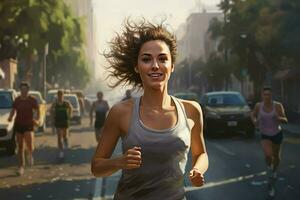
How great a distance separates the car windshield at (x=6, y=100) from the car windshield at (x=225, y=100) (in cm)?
865

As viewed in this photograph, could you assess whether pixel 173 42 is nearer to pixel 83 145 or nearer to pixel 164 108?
pixel 164 108

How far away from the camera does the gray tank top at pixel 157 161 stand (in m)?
3.10

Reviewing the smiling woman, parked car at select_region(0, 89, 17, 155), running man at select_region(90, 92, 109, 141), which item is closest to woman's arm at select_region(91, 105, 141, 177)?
the smiling woman

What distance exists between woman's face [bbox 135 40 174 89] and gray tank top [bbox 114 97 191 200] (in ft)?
0.73

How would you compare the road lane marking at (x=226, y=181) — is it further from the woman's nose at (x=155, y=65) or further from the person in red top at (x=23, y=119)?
the woman's nose at (x=155, y=65)

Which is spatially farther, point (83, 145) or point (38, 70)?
point (38, 70)

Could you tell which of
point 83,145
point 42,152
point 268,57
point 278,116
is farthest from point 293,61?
point 278,116

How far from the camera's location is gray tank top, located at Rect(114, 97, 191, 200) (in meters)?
3.10

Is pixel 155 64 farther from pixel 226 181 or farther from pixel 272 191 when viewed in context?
pixel 226 181

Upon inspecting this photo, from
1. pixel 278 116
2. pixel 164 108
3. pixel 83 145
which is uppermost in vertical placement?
pixel 164 108

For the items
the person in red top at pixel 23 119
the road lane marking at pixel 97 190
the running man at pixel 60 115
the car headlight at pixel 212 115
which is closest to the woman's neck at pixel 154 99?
the road lane marking at pixel 97 190

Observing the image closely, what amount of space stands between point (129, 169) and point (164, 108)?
0.41 meters

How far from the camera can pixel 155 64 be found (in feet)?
10.4

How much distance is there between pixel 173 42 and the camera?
338cm
